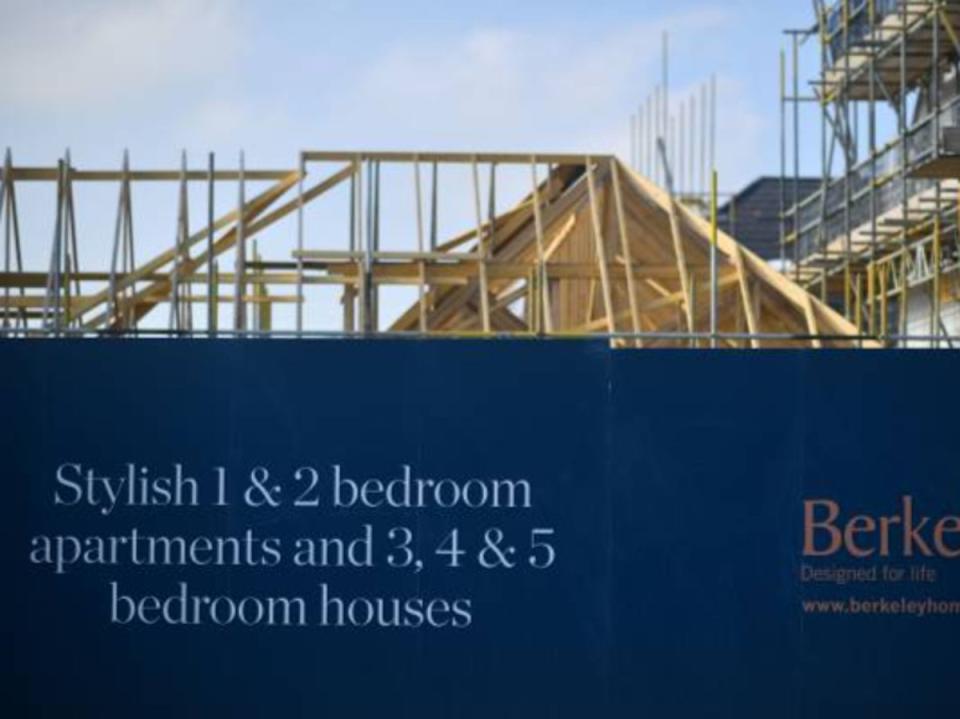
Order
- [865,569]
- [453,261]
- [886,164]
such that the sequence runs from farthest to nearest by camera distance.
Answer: [886,164] → [453,261] → [865,569]

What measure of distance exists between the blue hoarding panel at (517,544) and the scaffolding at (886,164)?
545 inches

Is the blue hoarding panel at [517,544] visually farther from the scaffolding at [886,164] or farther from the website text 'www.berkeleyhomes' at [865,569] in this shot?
the scaffolding at [886,164]

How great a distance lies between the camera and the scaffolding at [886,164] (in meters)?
30.0

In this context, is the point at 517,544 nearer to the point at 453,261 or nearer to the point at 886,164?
the point at 453,261

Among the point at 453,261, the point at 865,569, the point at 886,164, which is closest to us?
the point at 865,569

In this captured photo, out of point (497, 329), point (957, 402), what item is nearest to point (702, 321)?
point (497, 329)

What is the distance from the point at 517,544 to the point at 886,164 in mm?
21647

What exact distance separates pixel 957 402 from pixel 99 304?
11.5 m

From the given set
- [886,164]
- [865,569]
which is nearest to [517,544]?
[865,569]

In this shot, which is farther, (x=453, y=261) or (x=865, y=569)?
(x=453, y=261)

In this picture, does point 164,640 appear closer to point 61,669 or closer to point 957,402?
point 61,669

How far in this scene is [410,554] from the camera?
46.0 ft

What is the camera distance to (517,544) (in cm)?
1401

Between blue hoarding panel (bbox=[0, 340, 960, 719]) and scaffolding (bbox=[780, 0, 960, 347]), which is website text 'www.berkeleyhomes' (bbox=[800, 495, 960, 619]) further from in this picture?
scaffolding (bbox=[780, 0, 960, 347])
